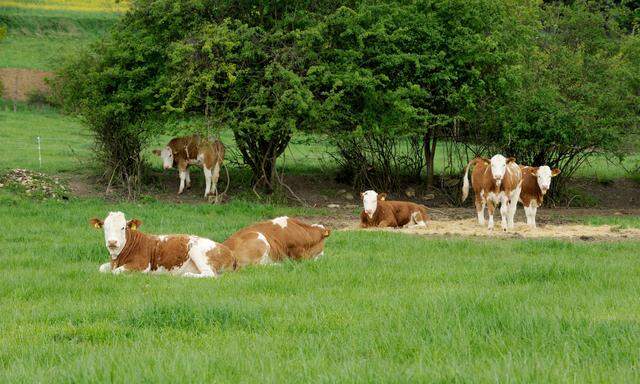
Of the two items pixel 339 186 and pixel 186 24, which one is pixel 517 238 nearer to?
pixel 339 186

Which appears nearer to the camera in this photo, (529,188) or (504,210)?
(504,210)

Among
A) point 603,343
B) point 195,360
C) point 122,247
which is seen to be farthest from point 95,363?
point 122,247

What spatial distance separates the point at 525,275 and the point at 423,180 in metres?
15.8

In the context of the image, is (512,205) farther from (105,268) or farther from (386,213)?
(105,268)

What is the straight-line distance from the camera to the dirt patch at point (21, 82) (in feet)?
195

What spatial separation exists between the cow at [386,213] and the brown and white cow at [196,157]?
624cm

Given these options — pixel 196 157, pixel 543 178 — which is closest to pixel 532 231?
pixel 543 178

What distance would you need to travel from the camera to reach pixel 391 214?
60.6 feet

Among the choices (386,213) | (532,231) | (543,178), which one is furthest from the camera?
(386,213)

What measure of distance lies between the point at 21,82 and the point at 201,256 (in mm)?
56242

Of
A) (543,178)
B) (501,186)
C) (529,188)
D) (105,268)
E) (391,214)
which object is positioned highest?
(543,178)

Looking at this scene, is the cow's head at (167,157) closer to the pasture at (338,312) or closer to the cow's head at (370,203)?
the pasture at (338,312)

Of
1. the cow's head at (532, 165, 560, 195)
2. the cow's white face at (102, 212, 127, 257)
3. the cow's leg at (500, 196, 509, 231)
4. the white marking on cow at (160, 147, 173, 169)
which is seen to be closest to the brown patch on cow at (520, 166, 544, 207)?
the cow's head at (532, 165, 560, 195)

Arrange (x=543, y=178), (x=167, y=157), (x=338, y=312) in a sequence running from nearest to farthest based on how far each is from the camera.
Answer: (x=338, y=312) < (x=543, y=178) < (x=167, y=157)
